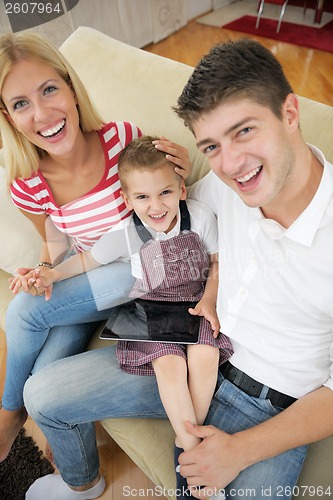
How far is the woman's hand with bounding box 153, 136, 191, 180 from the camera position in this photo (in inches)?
39.4

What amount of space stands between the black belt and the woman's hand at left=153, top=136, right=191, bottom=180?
0.43 meters

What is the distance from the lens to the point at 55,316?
111 cm

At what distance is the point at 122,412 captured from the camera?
101 centimetres

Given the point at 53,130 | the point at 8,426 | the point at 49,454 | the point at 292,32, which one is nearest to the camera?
the point at 53,130

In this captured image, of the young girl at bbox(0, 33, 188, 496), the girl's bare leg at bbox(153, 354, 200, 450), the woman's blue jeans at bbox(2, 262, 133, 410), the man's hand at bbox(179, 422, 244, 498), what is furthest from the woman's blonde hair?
the man's hand at bbox(179, 422, 244, 498)

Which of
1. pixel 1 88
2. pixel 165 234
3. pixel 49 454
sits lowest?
pixel 49 454

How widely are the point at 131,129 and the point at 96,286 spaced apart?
1.28 ft

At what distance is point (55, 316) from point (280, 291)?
56 centimetres

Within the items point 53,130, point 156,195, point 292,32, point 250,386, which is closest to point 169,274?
point 156,195

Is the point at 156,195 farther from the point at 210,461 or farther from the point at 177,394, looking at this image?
the point at 210,461

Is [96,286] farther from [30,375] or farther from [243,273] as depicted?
[243,273]

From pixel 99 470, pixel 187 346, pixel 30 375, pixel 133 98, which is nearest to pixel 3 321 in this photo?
pixel 30 375

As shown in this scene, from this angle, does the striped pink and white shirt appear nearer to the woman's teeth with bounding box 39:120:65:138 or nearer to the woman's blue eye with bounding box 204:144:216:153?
the woman's teeth with bounding box 39:120:65:138

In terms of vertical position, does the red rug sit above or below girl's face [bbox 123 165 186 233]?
below
